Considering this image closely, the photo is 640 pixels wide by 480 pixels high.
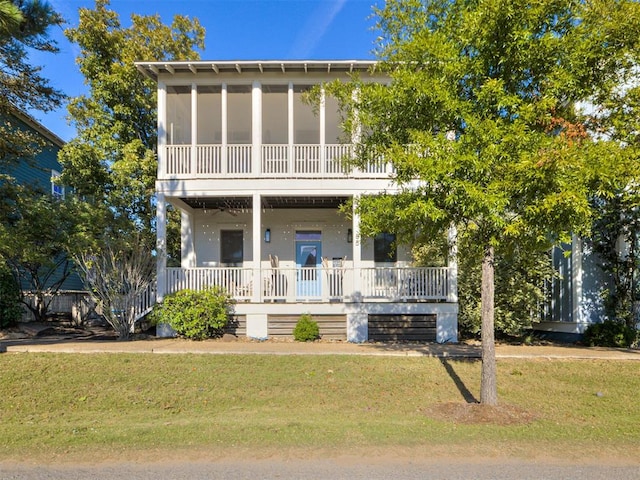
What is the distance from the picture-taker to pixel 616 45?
6.38 metres

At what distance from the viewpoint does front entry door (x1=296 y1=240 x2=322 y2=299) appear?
41.7 ft

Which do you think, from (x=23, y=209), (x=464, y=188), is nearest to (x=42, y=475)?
(x=464, y=188)

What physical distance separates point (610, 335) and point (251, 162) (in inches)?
380

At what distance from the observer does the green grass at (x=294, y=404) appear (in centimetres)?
534

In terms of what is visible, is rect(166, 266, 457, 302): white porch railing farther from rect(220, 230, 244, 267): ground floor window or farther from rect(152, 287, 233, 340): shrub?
rect(220, 230, 244, 267): ground floor window

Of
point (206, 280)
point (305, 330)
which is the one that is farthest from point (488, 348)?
point (206, 280)

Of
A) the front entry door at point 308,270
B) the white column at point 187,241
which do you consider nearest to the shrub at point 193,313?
the front entry door at point 308,270

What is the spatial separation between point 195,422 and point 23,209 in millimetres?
9575

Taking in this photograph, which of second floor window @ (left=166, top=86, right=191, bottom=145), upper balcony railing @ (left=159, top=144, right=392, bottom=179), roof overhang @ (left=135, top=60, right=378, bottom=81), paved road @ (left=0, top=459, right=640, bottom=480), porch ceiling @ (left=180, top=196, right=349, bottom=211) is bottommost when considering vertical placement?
paved road @ (left=0, top=459, right=640, bottom=480)

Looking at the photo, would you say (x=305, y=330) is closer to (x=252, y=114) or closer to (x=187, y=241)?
(x=187, y=241)

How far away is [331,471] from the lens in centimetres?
452

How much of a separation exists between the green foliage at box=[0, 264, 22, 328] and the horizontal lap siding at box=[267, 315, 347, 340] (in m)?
6.78

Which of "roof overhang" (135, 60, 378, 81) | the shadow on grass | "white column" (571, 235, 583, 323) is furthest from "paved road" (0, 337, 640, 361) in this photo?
"roof overhang" (135, 60, 378, 81)

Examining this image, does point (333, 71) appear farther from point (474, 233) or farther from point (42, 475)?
point (42, 475)
